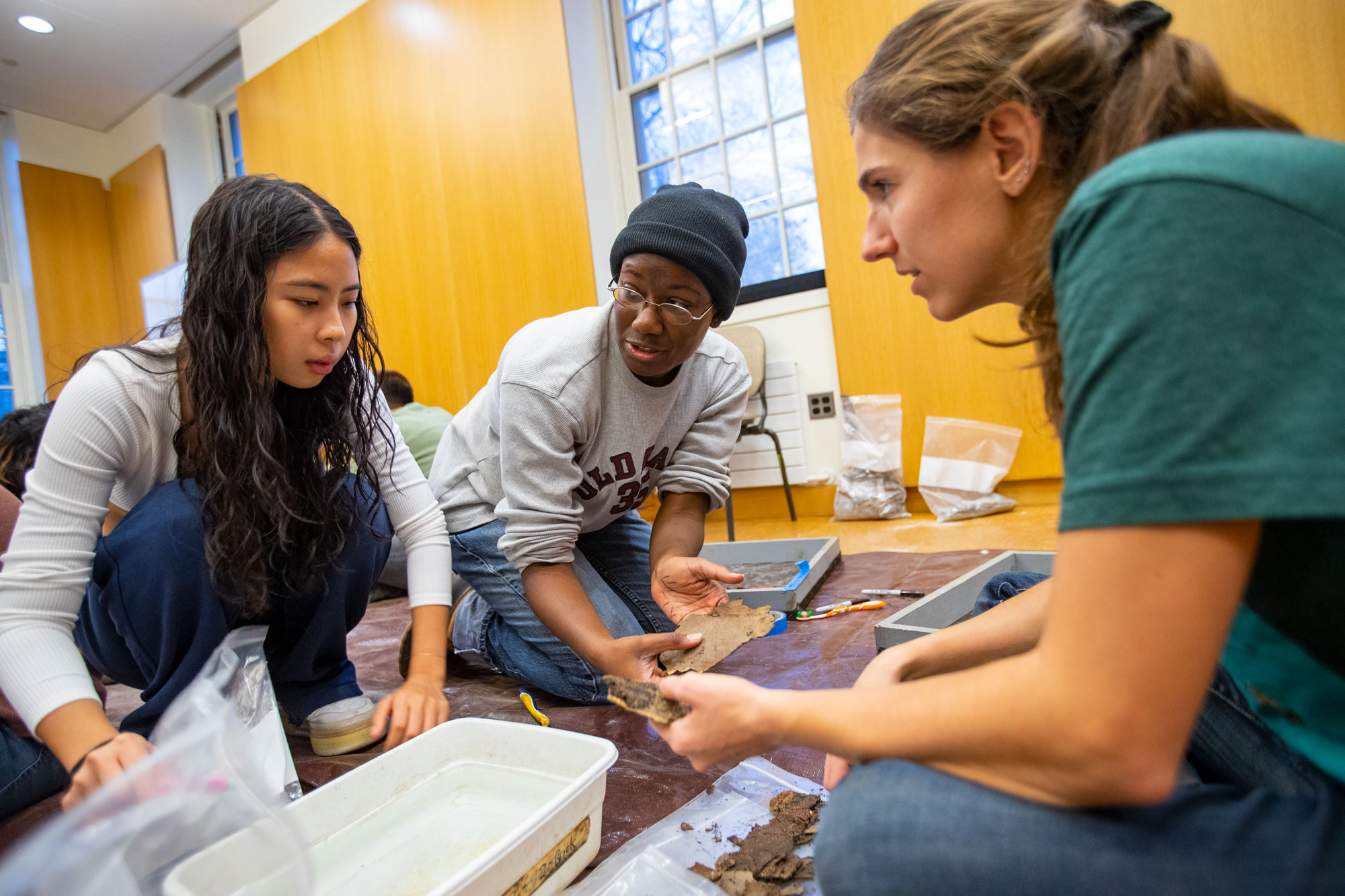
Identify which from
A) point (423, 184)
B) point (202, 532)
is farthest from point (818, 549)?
point (423, 184)

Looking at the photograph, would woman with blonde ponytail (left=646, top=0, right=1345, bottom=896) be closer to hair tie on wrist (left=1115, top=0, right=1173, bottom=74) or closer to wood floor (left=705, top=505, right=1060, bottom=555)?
hair tie on wrist (left=1115, top=0, right=1173, bottom=74)

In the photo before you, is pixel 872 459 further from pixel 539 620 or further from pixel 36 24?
pixel 36 24

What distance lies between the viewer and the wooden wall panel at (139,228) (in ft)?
21.5

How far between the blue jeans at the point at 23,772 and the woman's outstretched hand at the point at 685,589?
1019mm

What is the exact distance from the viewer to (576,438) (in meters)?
1.51

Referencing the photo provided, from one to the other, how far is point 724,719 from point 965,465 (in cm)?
291

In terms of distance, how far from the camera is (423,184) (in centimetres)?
479

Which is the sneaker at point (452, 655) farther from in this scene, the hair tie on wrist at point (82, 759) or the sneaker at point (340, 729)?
the hair tie on wrist at point (82, 759)

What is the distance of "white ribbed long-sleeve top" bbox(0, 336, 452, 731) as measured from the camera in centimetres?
99

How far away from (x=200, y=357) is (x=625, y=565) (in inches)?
39.3

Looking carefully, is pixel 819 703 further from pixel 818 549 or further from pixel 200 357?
pixel 818 549

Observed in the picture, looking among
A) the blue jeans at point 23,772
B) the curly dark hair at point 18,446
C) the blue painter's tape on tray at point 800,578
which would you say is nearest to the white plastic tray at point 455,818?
the blue jeans at point 23,772

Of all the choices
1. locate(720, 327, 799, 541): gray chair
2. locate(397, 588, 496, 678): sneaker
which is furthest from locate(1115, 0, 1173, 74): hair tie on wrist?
locate(720, 327, 799, 541): gray chair

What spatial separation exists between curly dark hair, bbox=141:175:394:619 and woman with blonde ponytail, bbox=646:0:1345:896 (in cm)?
85
